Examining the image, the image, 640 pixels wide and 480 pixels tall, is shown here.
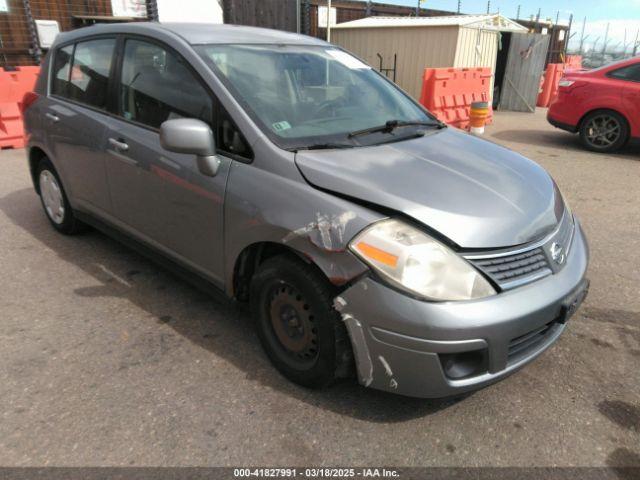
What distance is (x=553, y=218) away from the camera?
2502 mm

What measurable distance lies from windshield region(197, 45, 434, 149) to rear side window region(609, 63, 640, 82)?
655 centimetres

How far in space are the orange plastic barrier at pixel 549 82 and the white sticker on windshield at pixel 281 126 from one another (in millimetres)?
14466

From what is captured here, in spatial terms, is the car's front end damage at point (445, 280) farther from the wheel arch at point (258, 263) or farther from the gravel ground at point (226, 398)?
the gravel ground at point (226, 398)

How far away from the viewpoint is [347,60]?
3.48m

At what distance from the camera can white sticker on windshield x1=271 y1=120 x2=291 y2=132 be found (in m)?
2.56

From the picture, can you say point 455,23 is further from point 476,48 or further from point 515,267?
point 515,267

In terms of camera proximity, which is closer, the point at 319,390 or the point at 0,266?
the point at 319,390

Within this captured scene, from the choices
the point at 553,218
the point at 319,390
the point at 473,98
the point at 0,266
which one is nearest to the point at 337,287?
the point at 319,390

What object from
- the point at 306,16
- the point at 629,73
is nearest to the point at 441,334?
the point at 629,73

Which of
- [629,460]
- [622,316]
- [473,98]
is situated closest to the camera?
[629,460]

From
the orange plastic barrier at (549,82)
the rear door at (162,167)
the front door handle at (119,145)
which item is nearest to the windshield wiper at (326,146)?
the rear door at (162,167)

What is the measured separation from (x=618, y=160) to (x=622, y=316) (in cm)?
577

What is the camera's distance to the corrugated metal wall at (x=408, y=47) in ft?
38.3

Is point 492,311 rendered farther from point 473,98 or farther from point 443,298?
point 473,98
